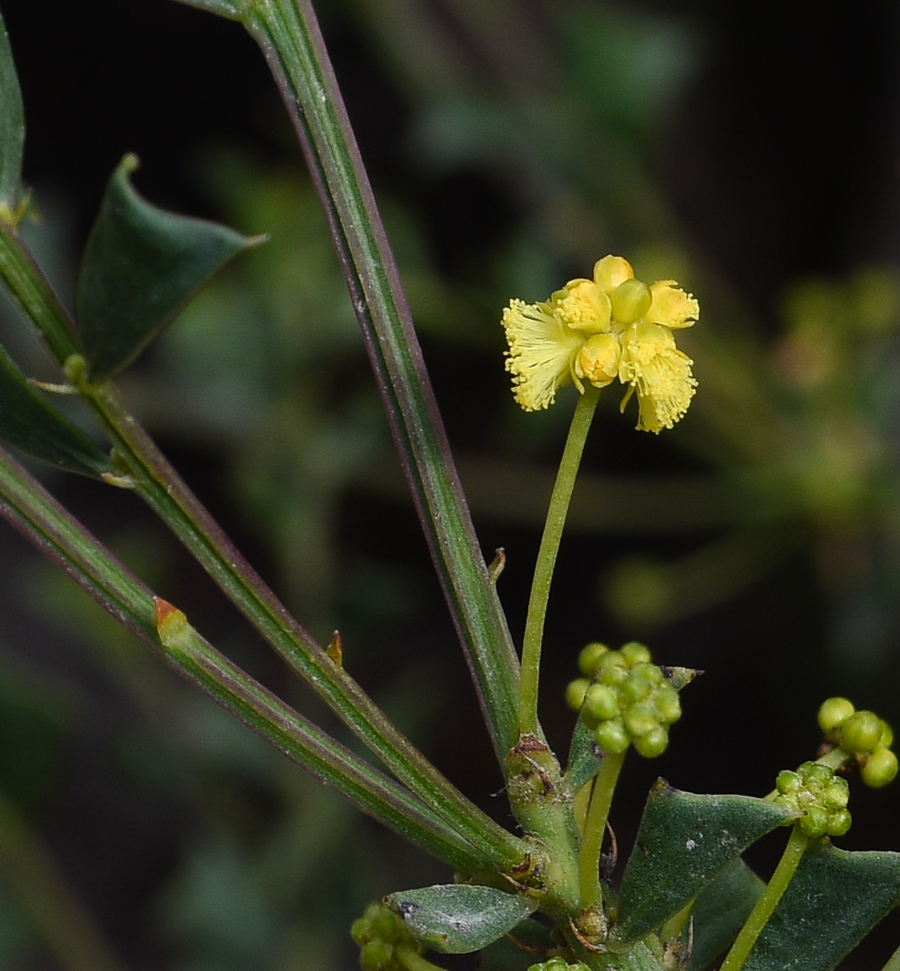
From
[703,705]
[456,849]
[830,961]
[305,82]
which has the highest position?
[305,82]

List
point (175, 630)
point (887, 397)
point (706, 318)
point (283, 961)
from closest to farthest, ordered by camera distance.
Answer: point (175, 630)
point (283, 961)
point (887, 397)
point (706, 318)

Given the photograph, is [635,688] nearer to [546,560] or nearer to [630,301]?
[546,560]

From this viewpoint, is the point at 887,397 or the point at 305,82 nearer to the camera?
the point at 305,82

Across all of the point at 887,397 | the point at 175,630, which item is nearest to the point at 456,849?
the point at 175,630

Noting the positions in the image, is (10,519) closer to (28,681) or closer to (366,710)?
(366,710)

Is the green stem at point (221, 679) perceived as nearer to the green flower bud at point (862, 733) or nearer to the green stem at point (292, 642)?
the green stem at point (292, 642)

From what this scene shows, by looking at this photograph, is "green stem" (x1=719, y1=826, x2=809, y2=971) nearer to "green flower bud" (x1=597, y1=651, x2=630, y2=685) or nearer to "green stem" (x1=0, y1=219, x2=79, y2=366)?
"green flower bud" (x1=597, y1=651, x2=630, y2=685)

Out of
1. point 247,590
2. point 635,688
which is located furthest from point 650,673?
point 247,590
